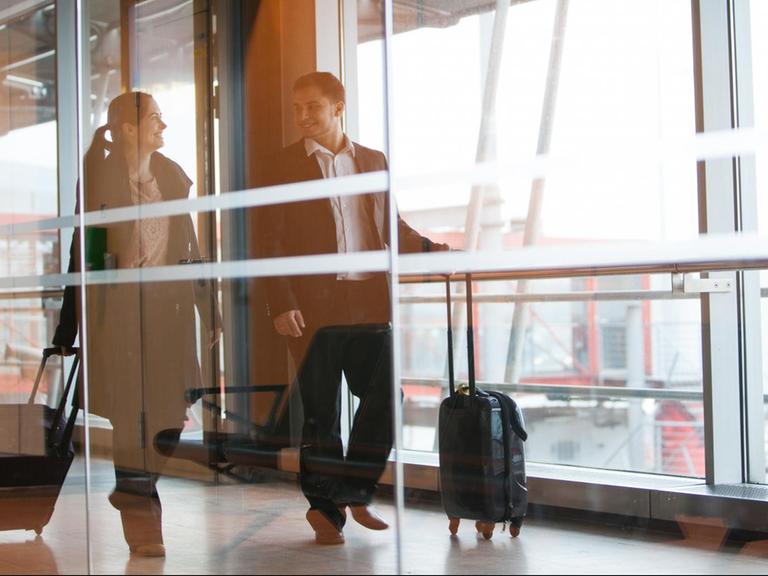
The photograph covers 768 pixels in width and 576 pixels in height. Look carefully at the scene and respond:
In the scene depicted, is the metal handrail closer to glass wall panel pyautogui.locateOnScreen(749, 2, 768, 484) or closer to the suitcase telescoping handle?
glass wall panel pyautogui.locateOnScreen(749, 2, 768, 484)

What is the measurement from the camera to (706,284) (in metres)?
3.45

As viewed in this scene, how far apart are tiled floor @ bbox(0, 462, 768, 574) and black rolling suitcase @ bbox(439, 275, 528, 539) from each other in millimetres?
64

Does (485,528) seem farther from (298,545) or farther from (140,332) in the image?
(140,332)

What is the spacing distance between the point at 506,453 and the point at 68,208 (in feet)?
5.62

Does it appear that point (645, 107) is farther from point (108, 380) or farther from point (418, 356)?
point (418, 356)

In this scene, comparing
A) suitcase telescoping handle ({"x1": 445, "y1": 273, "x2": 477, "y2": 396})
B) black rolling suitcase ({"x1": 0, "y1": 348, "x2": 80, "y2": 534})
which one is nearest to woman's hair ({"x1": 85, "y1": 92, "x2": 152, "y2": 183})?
black rolling suitcase ({"x1": 0, "y1": 348, "x2": 80, "y2": 534})

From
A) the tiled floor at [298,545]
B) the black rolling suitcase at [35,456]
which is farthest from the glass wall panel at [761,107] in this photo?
the black rolling suitcase at [35,456]

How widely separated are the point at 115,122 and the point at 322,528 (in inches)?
60.6

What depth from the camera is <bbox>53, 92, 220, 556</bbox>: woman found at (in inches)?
127

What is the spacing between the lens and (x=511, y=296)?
556 cm

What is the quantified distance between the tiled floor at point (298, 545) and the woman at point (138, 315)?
0.10 metres

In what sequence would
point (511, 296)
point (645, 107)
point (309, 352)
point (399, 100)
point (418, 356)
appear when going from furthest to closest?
point (418, 356) < point (645, 107) < point (511, 296) < point (399, 100) < point (309, 352)

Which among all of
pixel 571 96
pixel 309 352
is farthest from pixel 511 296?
pixel 309 352

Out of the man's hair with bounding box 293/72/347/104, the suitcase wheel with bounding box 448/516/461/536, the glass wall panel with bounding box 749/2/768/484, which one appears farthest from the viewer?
the glass wall panel with bounding box 749/2/768/484
